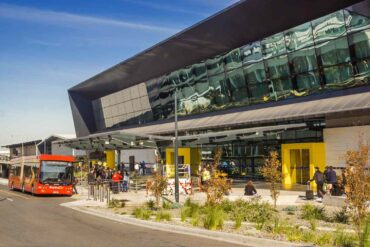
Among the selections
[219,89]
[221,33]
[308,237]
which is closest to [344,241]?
[308,237]

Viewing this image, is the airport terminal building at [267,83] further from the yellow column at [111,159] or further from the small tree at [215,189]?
the yellow column at [111,159]

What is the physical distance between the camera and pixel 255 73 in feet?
122

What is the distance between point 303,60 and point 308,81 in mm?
1384

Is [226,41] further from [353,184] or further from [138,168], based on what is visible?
[353,184]

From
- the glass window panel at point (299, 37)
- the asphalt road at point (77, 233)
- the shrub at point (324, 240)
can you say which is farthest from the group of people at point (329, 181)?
the shrub at point (324, 240)

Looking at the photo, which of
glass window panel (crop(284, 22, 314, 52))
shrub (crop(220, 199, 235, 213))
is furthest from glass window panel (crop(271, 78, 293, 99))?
shrub (crop(220, 199, 235, 213))

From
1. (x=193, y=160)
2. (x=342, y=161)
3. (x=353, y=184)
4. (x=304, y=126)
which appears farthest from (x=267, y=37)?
(x=353, y=184)

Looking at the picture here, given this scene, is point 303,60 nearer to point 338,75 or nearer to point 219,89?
point 338,75

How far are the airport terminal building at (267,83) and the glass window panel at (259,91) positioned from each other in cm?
7

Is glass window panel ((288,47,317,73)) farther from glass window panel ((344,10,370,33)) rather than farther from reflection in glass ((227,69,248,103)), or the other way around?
reflection in glass ((227,69,248,103))

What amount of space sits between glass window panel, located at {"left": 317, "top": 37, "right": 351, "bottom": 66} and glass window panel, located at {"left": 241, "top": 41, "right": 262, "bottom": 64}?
19.4 ft

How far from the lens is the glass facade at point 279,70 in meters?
29.3

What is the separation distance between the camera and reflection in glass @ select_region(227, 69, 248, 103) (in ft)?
128

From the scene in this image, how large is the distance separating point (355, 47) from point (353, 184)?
17691mm
